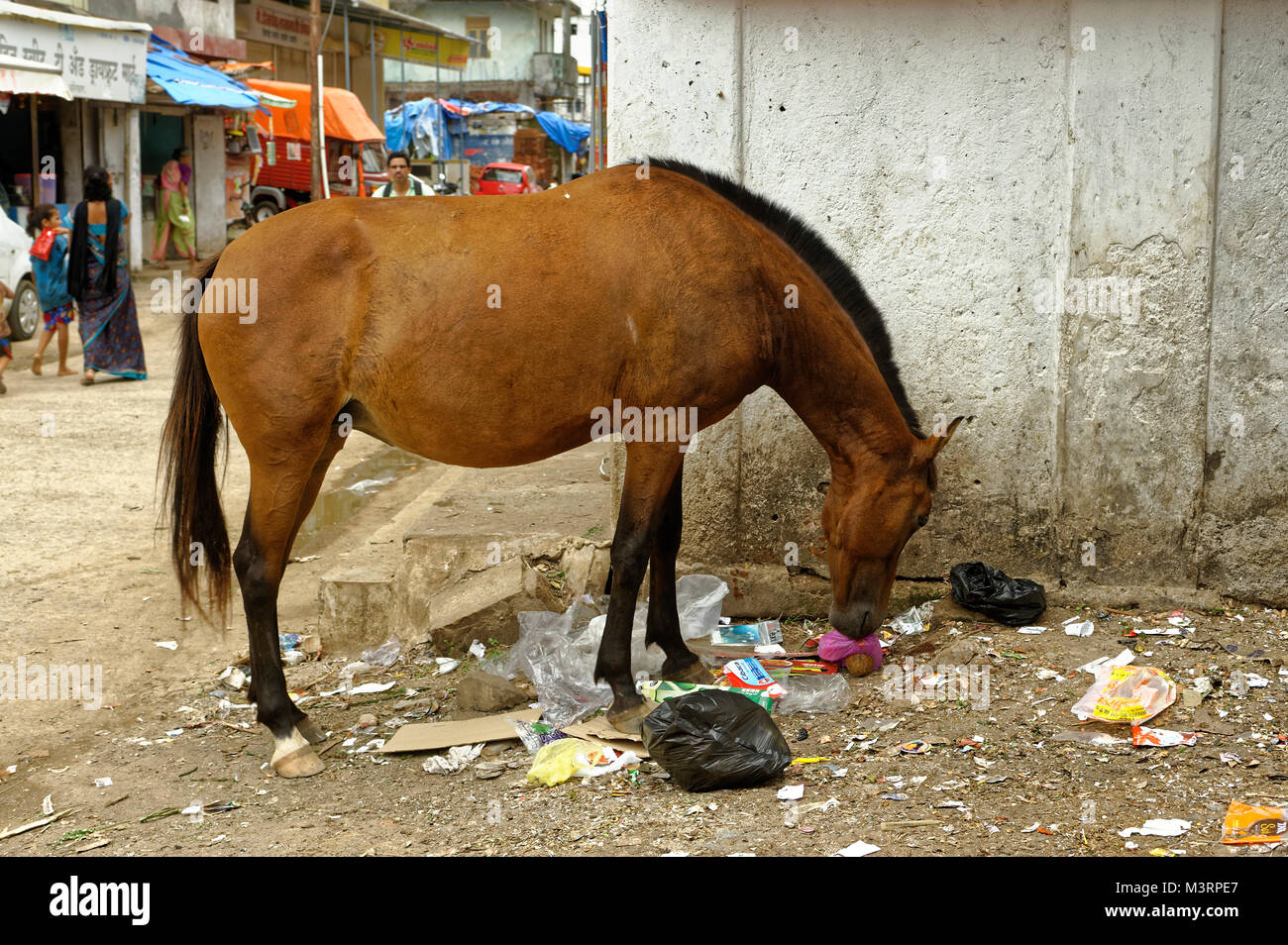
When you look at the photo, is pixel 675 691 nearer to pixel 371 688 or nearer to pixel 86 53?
pixel 371 688

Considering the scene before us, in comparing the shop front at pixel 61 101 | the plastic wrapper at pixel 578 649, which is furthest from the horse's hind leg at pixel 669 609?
the shop front at pixel 61 101

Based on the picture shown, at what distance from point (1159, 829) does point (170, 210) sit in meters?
22.0

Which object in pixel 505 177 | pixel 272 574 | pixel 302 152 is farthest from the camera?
pixel 505 177

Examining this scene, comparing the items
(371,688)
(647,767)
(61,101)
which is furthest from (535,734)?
(61,101)

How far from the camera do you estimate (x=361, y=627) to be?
5.83m

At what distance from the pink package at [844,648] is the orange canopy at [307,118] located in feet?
79.2

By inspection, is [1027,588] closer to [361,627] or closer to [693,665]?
[693,665]

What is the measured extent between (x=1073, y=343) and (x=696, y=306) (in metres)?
2.06

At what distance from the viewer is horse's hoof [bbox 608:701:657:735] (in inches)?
178

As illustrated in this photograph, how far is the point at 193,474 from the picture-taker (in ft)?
15.6

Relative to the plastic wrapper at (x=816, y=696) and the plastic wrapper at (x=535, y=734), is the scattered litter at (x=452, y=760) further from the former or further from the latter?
the plastic wrapper at (x=816, y=696)

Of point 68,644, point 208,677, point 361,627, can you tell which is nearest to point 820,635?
point 361,627

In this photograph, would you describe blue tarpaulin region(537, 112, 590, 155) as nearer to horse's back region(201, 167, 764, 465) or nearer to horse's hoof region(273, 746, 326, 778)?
horse's back region(201, 167, 764, 465)

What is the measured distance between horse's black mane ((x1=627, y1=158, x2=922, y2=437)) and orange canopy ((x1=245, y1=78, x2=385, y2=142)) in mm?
23645
